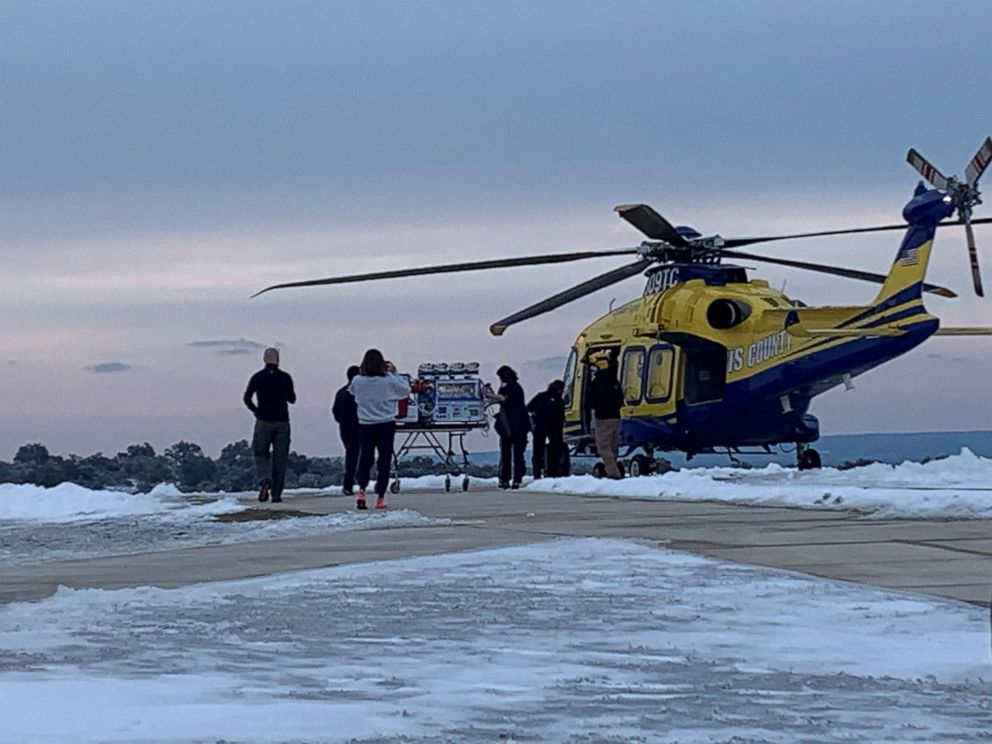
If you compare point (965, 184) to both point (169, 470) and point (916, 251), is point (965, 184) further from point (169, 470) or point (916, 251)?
point (169, 470)

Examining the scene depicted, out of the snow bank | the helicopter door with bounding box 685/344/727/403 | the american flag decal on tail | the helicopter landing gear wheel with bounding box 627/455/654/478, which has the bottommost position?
the snow bank

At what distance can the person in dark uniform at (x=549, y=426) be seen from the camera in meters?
27.2

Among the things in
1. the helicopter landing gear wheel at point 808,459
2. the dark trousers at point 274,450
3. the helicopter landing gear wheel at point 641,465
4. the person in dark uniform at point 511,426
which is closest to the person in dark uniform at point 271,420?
the dark trousers at point 274,450

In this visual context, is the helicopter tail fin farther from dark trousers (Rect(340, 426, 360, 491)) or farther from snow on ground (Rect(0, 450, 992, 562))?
dark trousers (Rect(340, 426, 360, 491))

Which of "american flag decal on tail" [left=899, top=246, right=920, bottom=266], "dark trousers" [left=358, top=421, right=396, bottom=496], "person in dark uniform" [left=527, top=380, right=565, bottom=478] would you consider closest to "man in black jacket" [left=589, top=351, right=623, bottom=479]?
"person in dark uniform" [left=527, top=380, right=565, bottom=478]

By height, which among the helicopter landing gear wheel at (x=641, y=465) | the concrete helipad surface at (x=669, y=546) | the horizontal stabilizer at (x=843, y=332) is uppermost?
the horizontal stabilizer at (x=843, y=332)

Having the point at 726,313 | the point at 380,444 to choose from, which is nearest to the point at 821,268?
the point at 726,313

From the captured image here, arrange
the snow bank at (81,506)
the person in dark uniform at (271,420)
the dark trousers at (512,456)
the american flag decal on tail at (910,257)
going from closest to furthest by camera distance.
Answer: the snow bank at (81,506) → the person in dark uniform at (271,420) → the dark trousers at (512,456) → the american flag decal on tail at (910,257)

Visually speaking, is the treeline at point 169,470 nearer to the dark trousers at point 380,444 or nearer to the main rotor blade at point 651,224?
the main rotor blade at point 651,224

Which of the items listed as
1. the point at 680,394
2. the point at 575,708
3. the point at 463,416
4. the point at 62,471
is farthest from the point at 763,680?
the point at 62,471

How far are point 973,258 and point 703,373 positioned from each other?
218 inches

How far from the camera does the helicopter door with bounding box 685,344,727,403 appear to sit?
2841cm

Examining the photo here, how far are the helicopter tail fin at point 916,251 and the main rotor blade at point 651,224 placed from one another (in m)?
3.83

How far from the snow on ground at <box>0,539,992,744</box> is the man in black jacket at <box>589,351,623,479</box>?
16001 mm
